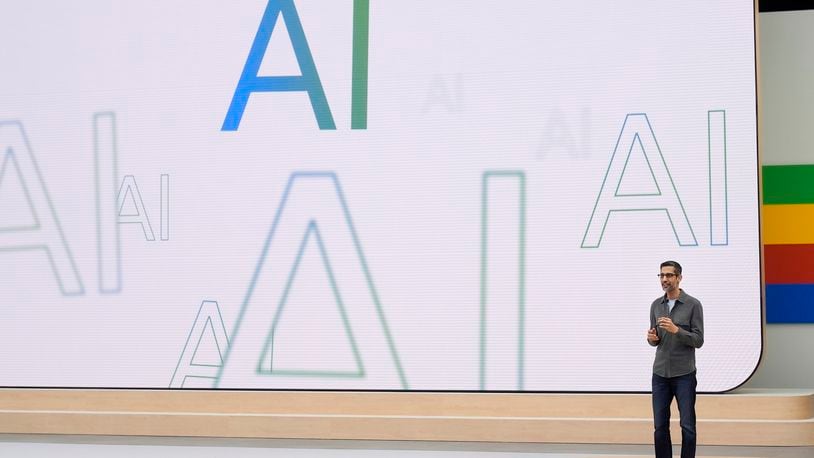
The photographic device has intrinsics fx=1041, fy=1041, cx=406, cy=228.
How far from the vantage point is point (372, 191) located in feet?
18.9

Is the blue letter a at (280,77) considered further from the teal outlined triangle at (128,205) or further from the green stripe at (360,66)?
the teal outlined triangle at (128,205)

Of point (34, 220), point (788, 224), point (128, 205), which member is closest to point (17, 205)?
point (34, 220)

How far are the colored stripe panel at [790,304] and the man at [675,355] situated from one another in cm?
183

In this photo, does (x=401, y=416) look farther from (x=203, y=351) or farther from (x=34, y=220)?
(x=34, y=220)

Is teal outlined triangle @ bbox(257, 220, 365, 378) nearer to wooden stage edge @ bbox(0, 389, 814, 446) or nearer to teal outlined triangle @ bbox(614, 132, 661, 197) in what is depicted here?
wooden stage edge @ bbox(0, 389, 814, 446)

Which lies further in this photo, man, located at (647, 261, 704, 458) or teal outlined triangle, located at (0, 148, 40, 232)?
teal outlined triangle, located at (0, 148, 40, 232)

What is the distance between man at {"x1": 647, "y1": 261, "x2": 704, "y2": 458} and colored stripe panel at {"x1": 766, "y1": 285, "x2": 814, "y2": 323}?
183 cm

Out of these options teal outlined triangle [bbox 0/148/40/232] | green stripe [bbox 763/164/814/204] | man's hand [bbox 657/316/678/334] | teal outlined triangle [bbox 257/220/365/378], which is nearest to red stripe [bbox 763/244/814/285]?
green stripe [bbox 763/164/814/204]

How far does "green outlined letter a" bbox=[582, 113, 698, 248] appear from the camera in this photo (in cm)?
546

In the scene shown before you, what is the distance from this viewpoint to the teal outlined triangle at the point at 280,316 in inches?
224

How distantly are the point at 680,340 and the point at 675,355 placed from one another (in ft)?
0.22

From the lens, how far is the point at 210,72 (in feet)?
19.5

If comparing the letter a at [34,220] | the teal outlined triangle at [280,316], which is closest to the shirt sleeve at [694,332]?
the teal outlined triangle at [280,316]

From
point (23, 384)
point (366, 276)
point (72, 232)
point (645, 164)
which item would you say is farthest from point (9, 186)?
point (645, 164)
